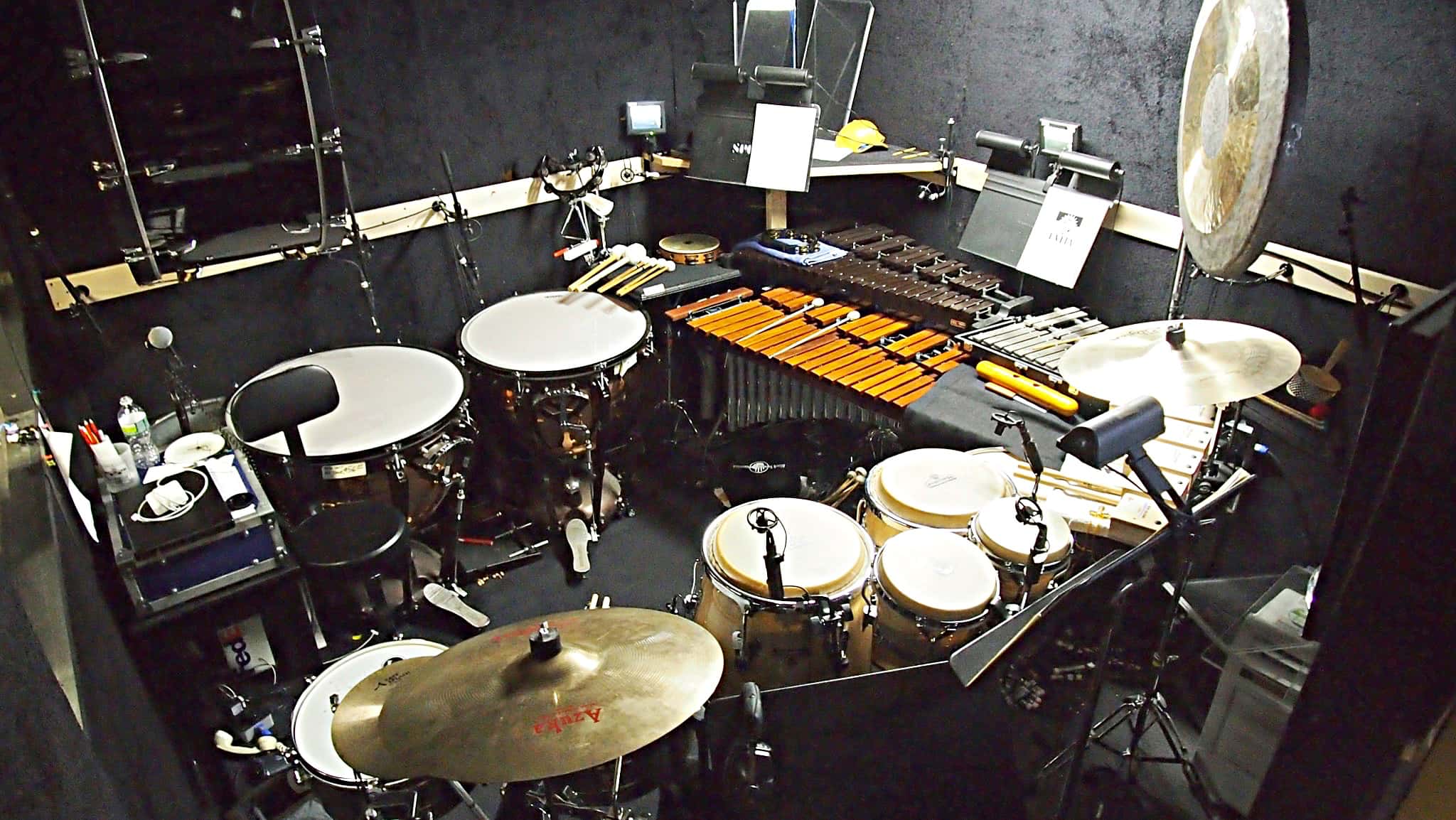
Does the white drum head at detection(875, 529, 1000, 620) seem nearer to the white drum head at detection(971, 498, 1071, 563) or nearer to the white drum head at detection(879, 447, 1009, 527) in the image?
the white drum head at detection(971, 498, 1071, 563)

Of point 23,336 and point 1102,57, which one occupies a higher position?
point 1102,57

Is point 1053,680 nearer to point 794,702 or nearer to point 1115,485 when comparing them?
point 1115,485

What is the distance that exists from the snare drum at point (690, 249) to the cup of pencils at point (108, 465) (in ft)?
8.72

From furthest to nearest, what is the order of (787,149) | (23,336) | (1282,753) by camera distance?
(787,149), (23,336), (1282,753)

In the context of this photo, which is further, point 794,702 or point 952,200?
point 952,200

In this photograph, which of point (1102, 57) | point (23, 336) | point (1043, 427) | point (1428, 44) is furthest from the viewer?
point (1102, 57)

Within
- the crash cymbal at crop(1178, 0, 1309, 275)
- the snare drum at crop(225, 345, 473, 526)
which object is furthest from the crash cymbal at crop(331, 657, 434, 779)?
the crash cymbal at crop(1178, 0, 1309, 275)

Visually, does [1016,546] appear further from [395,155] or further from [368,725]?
[395,155]

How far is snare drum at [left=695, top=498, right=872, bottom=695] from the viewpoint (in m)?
2.37

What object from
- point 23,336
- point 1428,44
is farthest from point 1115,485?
point 23,336

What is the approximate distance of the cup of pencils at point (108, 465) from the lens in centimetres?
272

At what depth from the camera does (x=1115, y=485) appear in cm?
265

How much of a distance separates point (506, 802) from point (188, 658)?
118 cm

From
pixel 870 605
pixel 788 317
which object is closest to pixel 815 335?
pixel 788 317
